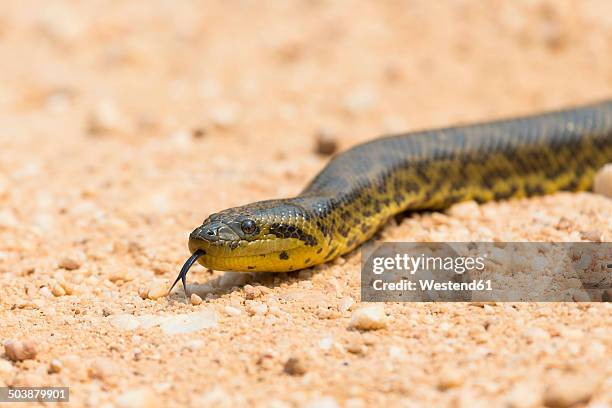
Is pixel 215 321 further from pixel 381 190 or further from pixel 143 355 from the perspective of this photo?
pixel 381 190

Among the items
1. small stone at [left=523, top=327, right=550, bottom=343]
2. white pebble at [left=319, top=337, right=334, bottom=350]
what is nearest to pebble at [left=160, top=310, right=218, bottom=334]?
white pebble at [left=319, top=337, right=334, bottom=350]

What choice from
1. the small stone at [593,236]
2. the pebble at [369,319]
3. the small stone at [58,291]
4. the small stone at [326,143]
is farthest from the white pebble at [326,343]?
the small stone at [326,143]

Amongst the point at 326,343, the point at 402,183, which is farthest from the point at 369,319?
the point at 402,183

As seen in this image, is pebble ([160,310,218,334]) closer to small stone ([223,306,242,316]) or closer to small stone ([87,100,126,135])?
small stone ([223,306,242,316])

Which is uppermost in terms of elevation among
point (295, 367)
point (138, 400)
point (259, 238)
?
point (259, 238)

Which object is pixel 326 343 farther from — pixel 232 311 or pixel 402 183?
pixel 402 183

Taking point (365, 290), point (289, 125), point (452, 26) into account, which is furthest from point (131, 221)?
point (452, 26)
